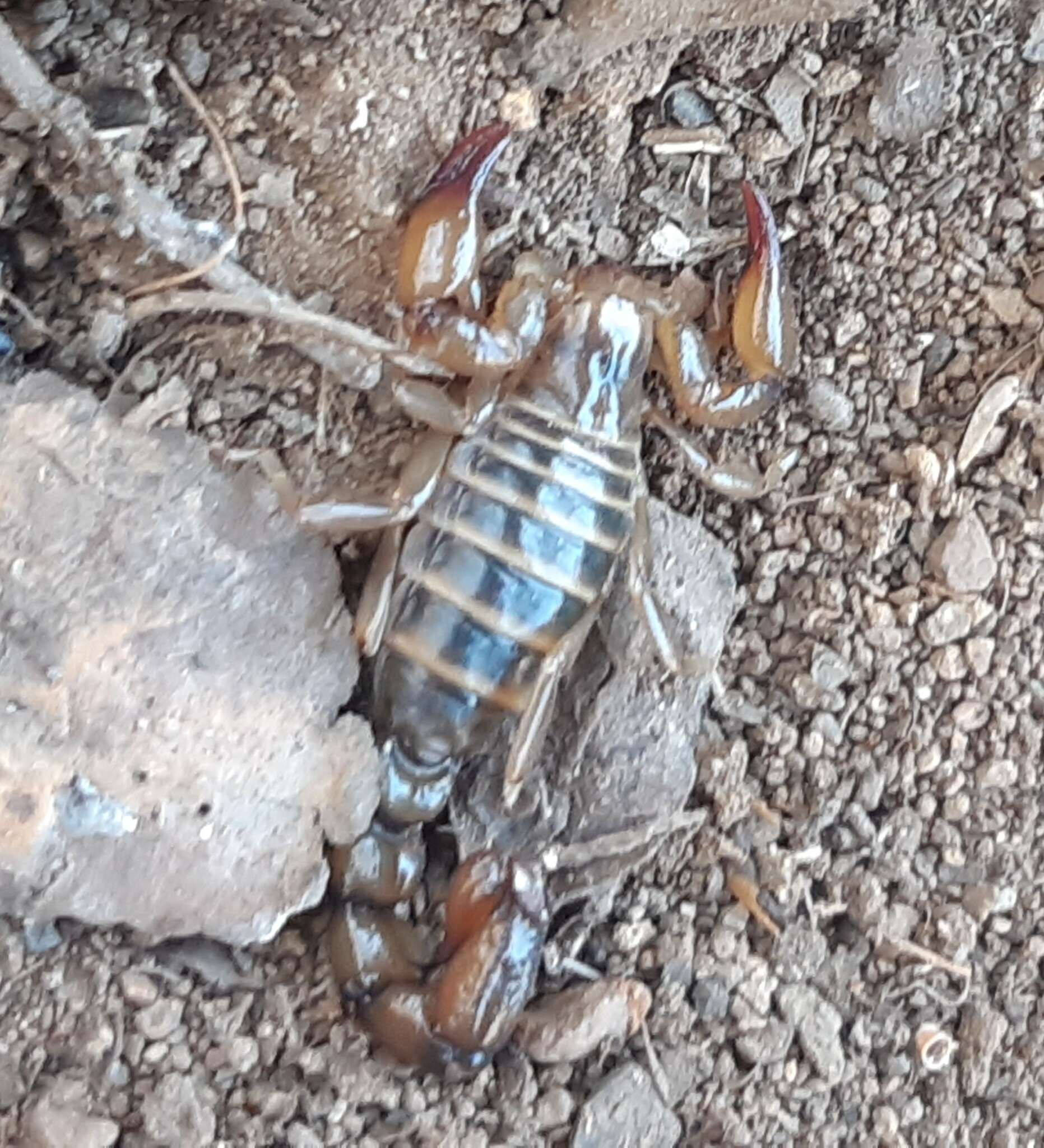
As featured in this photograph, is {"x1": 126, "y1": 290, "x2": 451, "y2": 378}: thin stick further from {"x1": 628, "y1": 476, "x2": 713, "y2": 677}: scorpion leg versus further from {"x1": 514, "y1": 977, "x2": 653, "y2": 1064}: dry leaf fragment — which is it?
{"x1": 514, "y1": 977, "x2": 653, "y2": 1064}: dry leaf fragment

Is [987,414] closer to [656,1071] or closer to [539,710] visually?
[539,710]

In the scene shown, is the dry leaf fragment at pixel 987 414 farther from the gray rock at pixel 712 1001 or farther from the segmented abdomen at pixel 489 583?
the gray rock at pixel 712 1001

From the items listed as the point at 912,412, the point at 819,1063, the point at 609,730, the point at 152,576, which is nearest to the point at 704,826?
the point at 609,730

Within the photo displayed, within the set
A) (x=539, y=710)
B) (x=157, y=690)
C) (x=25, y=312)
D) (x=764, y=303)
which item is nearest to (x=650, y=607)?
(x=539, y=710)

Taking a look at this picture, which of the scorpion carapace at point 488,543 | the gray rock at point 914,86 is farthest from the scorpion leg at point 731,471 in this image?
the gray rock at point 914,86

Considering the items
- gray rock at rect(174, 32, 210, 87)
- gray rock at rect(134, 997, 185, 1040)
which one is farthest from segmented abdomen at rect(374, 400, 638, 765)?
gray rock at rect(174, 32, 210, 87)

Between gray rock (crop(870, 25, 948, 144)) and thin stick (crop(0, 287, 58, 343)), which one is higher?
thin stick (crop(0, 287, 58, 343))
